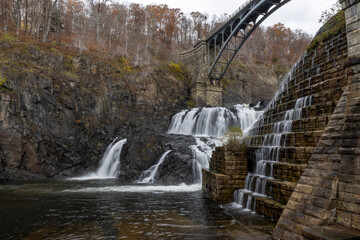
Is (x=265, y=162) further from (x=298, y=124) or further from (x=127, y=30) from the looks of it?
(x=127, y=30)

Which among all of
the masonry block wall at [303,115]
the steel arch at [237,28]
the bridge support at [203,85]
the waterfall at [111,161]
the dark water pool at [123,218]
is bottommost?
the dark water pool at [123,218]

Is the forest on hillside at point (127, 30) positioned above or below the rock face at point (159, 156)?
above

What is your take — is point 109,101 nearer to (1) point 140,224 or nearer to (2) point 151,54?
(2) point 151,54

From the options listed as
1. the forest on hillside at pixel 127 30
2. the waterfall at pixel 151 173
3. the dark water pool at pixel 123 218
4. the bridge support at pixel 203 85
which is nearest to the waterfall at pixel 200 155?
the waterfall at pixel 151 173

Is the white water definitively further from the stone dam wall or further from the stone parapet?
the stone dam wall

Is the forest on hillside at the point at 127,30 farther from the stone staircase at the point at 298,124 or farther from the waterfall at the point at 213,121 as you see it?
the stone staircase at the point at 298,124

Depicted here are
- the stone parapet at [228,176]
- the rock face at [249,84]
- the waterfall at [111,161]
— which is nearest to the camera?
the stone parapet at [228,176]

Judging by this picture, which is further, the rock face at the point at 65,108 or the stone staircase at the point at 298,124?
the rock face at the point at 65,108

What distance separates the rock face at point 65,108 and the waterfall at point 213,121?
8.20 feet

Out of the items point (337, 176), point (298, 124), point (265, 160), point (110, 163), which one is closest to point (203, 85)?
point (110, 163)

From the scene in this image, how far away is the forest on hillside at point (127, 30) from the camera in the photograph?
26405 millimetres

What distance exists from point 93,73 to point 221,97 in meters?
17.4

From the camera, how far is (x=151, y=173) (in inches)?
634

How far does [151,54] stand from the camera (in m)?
35.9
